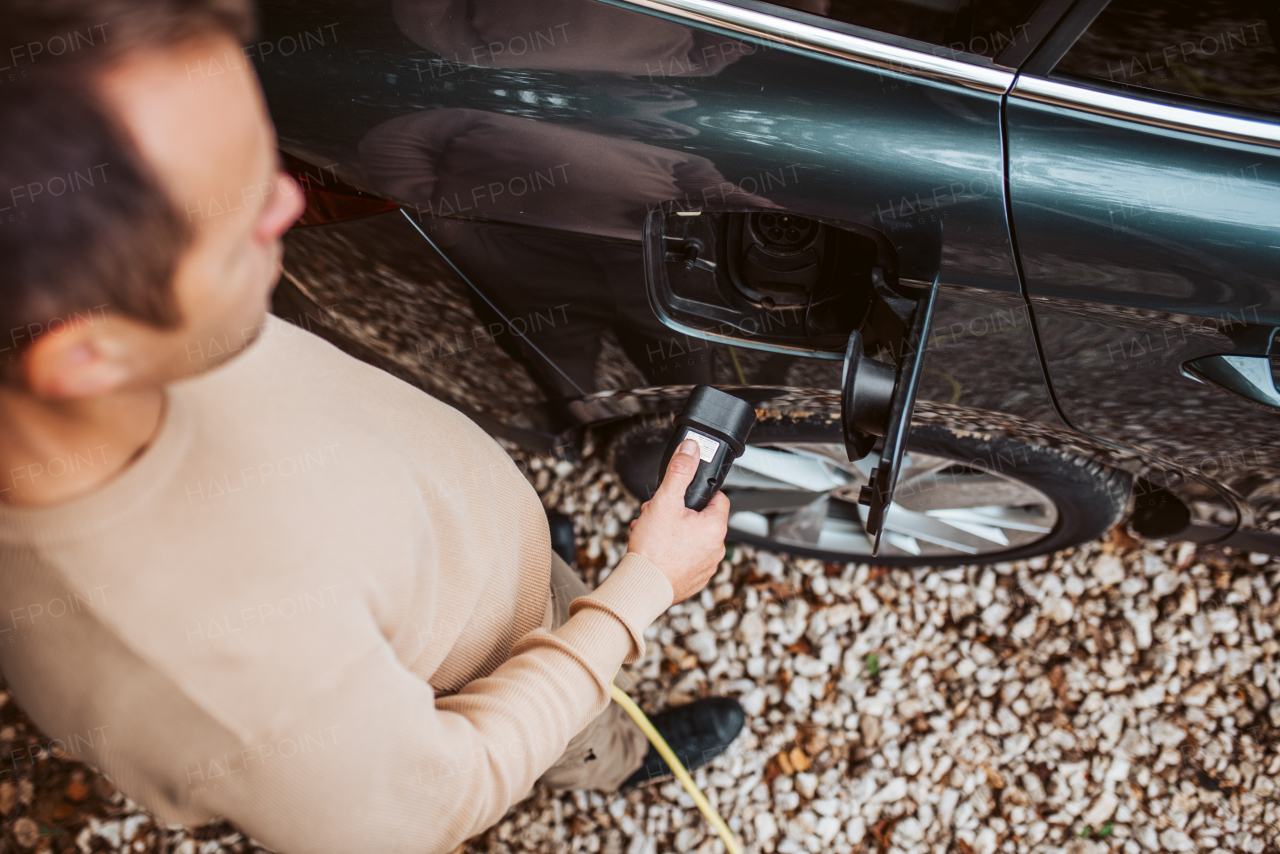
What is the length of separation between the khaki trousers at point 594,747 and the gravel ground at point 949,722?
12.0 inches

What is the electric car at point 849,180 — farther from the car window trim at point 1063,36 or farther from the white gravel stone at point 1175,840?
the white gravel stone at point 1175,840

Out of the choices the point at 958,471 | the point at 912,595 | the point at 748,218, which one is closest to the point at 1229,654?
the point at 912,595

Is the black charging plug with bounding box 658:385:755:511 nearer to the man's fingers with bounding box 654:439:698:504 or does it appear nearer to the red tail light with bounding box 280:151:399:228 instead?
the man's fingers with bounding box 654:439:698:504

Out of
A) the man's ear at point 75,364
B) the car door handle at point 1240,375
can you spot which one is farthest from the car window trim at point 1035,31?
the man's ear at point 75,364

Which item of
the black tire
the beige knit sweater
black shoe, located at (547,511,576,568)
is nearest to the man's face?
the beige knit sweater

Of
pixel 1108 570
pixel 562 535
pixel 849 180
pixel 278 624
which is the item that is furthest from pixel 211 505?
pixel 1108 570

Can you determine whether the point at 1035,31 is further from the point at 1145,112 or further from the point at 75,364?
the point at 75,364

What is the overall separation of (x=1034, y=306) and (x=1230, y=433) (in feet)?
1.85

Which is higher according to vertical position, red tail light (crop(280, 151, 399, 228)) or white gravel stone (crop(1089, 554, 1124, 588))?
red tail light (crop(280, 151, 399, 228))

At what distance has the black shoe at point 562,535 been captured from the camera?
2402 mm

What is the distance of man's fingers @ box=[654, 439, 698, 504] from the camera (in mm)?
1269

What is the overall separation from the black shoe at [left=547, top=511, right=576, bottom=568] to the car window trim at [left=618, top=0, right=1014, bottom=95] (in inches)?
61.4

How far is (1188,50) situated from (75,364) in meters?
1.47

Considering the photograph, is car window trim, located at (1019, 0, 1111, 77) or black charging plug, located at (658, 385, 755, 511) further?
black charging plug, located at (658, 385, 755, 511)
